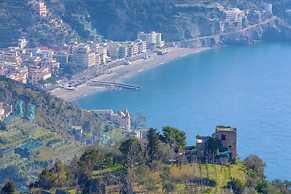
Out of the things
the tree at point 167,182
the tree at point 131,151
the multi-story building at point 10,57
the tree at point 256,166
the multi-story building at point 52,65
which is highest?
the tree at point 131,151

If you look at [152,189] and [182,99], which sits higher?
[152,189]

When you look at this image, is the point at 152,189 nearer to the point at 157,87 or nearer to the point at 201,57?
the point at 157,87

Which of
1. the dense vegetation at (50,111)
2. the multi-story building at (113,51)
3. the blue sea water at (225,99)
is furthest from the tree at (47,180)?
the multi-story building at (113,51)

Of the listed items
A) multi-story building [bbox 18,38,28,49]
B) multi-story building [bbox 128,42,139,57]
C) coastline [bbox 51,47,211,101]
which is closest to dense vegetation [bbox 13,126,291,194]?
coastline [bbox 51,47,211,101]

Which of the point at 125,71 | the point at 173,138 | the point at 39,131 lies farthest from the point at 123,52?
the point at 173,138

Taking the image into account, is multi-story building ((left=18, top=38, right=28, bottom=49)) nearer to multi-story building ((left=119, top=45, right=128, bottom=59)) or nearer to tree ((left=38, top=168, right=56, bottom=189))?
multi-story building ((left=119, top=45, right=128, bottom=59))

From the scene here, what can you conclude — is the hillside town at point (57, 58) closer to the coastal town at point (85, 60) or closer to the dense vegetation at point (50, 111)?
the coastal town at point (85, 60)

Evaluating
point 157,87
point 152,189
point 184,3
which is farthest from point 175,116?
point 184,3
